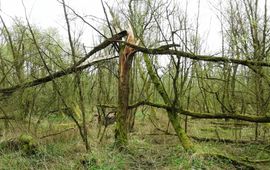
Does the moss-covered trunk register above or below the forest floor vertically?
above

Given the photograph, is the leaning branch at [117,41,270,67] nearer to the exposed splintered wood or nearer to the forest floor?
the exposed splintered wood

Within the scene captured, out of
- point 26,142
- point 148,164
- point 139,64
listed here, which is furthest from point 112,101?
point 148,164

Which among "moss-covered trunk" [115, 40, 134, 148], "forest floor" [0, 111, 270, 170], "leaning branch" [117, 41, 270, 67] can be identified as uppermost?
"leaning branch" [117, 41, 270, 67]

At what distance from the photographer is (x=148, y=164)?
22.9 ft

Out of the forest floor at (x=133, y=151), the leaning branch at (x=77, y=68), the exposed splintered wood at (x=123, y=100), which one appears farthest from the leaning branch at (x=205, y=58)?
the forest floor at (x=133, y=151)

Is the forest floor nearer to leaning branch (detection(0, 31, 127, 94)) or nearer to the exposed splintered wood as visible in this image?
the exposed splintered wood

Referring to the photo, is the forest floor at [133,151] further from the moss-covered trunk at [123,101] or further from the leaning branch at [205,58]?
the leaning branch at [205,58]

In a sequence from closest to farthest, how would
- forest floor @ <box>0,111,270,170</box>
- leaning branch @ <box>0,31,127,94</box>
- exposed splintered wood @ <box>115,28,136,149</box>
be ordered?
forest floor @ <box>0,111,270,170</box>, exposed splintered wood @ <box>115,28,136,149</box>, leaning branch @ <box>0,31,127,94</box>

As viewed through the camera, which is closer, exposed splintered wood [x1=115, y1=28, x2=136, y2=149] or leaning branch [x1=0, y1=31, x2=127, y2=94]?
exposed splintered wood [x1=115, y1=28, x2=136, y2=149]

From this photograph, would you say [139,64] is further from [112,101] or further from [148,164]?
[148,164]

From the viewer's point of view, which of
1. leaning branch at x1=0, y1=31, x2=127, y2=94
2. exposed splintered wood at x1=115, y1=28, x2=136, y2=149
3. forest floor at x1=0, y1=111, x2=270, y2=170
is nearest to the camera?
forest floor at x1=0, y1=111, x2=270, y2=170

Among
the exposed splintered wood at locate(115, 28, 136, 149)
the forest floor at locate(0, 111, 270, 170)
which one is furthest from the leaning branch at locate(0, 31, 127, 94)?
the forest floor at locate(0, 111, 270, 170)

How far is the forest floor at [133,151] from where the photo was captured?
655cm

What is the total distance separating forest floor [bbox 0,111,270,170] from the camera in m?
6.55
